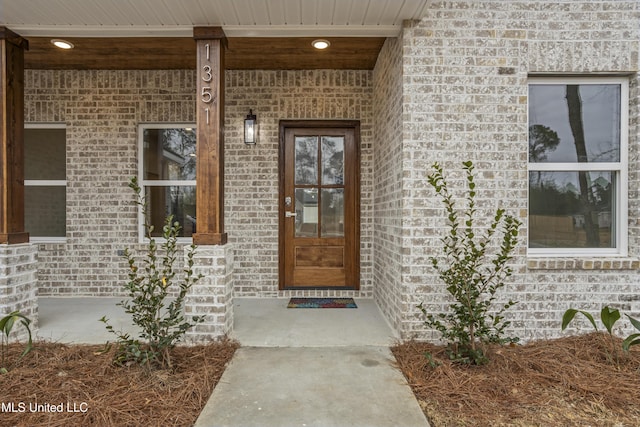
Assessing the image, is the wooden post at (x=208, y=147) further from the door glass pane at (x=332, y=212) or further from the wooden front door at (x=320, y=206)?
the door glass pane at (x=332, y=212)

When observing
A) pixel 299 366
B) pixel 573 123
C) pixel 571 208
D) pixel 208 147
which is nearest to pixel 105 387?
pixel 299 366

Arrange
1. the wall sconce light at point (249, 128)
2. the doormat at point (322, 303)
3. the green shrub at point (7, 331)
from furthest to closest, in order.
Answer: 1. the wall sconce light at point (249, 128)
2. the doormat at point (322, 303)
3. the green shrub at point (7, 331)

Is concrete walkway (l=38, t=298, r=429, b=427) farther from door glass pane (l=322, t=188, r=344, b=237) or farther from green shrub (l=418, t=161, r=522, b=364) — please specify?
door glass pane (l=322, t=188, r=344, b=237)

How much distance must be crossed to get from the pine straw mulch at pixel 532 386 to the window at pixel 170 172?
3.23 metres

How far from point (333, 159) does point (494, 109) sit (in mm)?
2058

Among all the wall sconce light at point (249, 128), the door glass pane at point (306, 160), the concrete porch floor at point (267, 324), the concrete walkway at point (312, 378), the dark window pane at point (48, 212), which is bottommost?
the concrete walkway at point (312, 378)

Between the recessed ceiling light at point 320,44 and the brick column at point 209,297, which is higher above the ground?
the recessed ceiling light at point 320,44

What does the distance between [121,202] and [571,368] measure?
16.3ft

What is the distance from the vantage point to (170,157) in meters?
4.68

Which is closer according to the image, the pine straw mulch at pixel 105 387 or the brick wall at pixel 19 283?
the pine straw mulch at pixel 105 387

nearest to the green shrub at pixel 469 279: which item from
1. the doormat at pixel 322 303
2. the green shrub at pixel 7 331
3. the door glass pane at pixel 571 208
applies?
the door glass pane at pixel 571 208

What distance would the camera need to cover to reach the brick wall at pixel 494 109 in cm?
307

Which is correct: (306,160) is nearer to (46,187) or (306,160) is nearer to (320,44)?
(320,44)

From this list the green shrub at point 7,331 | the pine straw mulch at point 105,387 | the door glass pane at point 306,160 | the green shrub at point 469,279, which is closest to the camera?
the pine straw mulch at point 105,387
